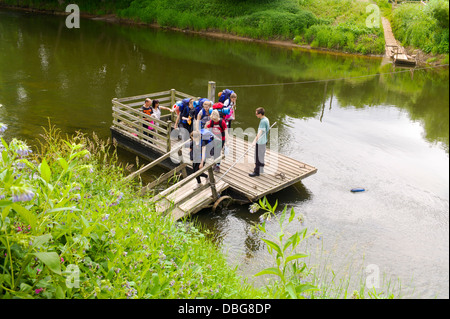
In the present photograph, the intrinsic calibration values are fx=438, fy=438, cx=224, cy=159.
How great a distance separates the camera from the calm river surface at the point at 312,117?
8156 mm

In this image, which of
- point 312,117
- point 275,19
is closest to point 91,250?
point 312,117

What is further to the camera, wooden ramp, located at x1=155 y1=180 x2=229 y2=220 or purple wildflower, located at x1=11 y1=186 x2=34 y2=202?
wooden ramp, located at x1=155 y1=180 x2=229 y2=220

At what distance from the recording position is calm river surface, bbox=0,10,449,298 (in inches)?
321

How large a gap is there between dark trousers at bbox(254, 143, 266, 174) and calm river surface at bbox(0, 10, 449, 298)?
842mm

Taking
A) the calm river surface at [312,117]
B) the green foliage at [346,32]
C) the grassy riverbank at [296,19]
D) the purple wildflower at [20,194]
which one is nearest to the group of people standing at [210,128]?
the calm river surface at [312,117]

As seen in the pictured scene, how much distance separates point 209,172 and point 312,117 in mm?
9532

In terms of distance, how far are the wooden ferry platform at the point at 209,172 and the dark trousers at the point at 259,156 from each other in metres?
0.20

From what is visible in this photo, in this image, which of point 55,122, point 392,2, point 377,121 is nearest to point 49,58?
point 55,122

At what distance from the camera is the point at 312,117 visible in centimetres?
1802

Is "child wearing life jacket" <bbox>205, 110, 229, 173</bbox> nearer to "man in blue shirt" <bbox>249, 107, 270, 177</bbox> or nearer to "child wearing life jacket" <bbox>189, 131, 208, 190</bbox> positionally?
"child wearing life jacket" <bbox>189, 131, 208, 190</bbox>

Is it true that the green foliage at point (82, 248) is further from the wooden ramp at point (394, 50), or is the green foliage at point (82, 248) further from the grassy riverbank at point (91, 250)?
the wooden ramp at point (394, 50)

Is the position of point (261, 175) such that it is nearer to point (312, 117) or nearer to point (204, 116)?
point (204, 116)

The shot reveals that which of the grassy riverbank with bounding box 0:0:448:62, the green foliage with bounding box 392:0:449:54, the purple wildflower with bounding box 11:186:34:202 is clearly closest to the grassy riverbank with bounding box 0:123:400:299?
the purple wildflower with bounding box 11:186:34:202

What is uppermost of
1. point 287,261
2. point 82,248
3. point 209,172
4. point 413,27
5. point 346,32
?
point 413,27
